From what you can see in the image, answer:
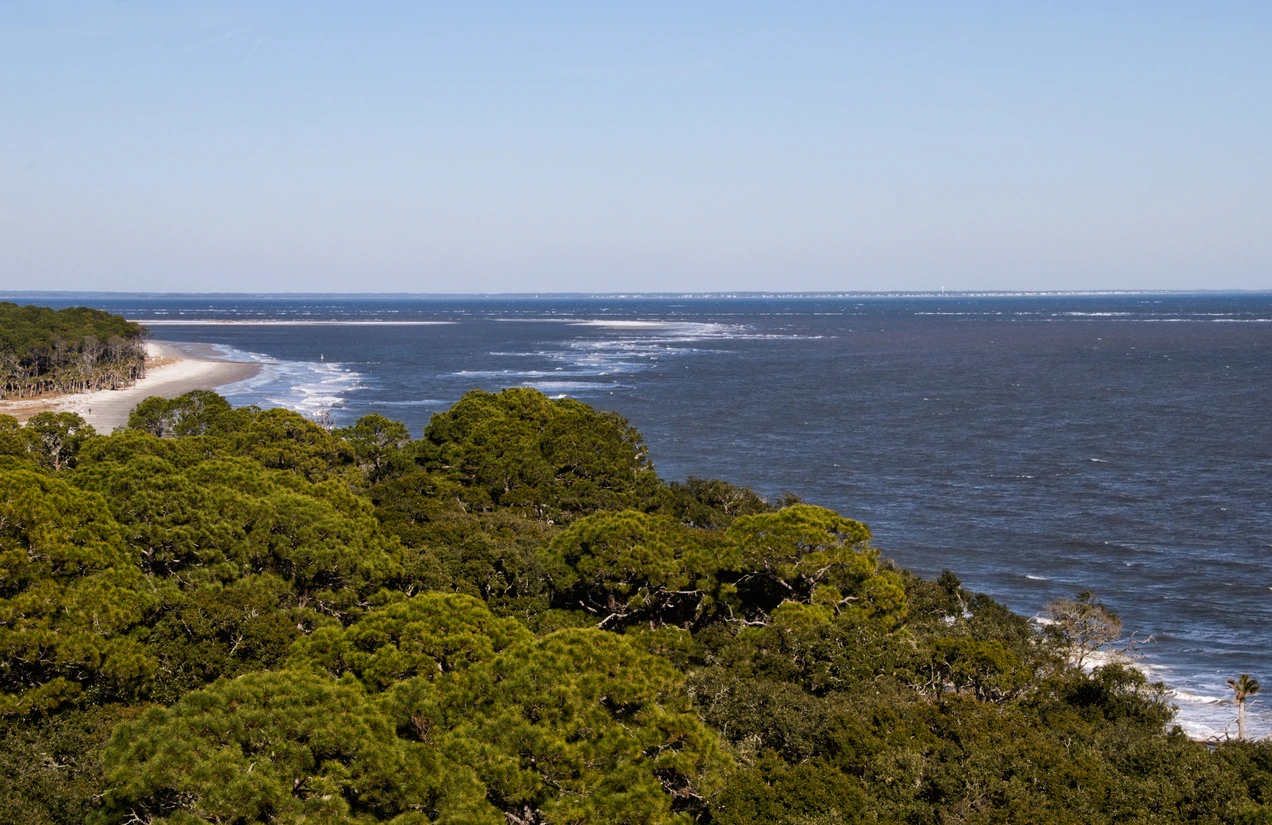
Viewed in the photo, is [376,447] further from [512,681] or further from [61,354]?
[61,354]

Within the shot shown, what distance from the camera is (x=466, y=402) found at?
4906 centimetres

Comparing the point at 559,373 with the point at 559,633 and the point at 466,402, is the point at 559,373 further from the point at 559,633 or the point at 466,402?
A: the point at 559,633

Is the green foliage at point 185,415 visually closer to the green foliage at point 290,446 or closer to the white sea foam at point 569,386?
the green foliage at point 290,446

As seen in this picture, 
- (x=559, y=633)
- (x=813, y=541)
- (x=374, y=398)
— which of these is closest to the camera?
(x=559, y=633)

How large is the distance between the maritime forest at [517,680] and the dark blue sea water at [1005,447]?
382 inches

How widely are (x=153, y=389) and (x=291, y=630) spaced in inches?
3971

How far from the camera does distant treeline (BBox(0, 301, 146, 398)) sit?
4439 inches

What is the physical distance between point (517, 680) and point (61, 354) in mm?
119177

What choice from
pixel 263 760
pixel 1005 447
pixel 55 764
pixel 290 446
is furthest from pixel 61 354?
pixel 263 760

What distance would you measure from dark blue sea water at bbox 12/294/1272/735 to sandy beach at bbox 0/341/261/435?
20.0 feet

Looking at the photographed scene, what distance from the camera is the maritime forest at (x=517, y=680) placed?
1633 cm

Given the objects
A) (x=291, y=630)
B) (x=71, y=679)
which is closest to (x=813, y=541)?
(x=291, y=630)

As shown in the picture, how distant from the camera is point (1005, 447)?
80375mm

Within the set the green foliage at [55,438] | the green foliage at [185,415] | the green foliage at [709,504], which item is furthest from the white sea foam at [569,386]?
the green foliage at [55,438]
